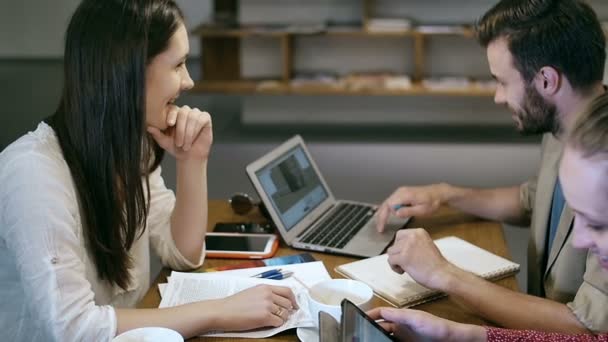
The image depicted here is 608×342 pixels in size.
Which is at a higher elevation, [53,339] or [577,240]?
[577,240]

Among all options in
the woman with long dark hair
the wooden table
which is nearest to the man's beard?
the wooden table

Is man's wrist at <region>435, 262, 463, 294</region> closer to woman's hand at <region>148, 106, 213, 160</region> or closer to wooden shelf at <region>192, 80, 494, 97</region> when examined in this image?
woman's hand at <region>148, 106, 213, 160</region>

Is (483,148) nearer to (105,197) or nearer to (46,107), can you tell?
(46,107)

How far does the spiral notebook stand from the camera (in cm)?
150

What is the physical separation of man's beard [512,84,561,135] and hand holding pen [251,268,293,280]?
0.66 m

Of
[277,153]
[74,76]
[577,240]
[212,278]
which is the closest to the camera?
[577,240]

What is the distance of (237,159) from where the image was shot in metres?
4.73

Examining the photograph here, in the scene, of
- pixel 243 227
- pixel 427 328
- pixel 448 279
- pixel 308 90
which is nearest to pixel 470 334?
pixel 427 328

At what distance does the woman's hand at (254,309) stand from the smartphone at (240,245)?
336 millimetres

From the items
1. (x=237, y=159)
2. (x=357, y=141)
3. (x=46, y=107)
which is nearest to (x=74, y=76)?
(x=237, y=159)

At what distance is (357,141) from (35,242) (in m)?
3.85

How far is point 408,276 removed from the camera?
1583 mm

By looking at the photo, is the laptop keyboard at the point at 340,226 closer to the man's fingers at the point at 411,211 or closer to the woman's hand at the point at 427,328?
the man's fingers at the point at 411,211

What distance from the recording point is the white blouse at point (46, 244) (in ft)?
4.27
